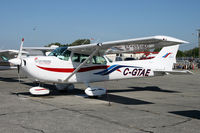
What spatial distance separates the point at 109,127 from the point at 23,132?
A: 169cm

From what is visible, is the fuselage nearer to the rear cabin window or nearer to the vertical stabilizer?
the rear cabin window

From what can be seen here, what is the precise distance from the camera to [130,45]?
28.5 feet

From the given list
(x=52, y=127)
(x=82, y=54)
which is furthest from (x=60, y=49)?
(x=52, y=127)

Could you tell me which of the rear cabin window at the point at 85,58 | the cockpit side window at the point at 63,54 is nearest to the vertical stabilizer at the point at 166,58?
the rear cabin window at the point at 85,58

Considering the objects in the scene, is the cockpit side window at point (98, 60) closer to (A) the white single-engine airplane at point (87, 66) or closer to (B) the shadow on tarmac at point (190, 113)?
(A) the white single-engine airplane at point (87, 66)

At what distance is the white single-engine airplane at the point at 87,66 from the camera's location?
28.3 feet

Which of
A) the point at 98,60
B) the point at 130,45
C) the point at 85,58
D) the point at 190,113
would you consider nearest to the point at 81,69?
the point at 85,58

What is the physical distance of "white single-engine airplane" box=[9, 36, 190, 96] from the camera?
340 inches

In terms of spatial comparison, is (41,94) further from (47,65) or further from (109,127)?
(109,127)

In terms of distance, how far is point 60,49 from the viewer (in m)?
9.70

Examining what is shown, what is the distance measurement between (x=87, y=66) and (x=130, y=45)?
213 centimetres

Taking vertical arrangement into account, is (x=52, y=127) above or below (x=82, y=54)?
below

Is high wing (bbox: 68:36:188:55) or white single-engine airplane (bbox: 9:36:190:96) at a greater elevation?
high wing (bbox: 68:36:188:55)

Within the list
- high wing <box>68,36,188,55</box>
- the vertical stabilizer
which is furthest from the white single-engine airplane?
the vertical stabilizer
